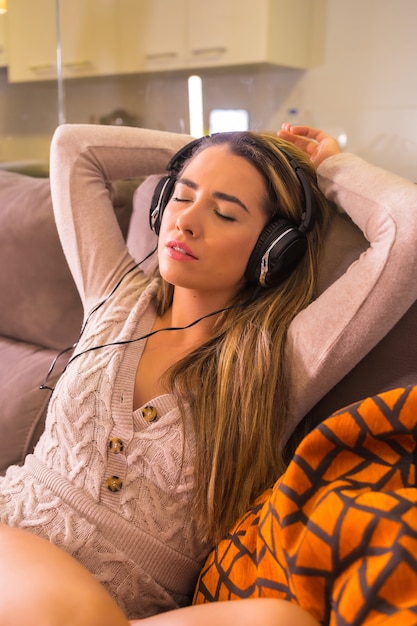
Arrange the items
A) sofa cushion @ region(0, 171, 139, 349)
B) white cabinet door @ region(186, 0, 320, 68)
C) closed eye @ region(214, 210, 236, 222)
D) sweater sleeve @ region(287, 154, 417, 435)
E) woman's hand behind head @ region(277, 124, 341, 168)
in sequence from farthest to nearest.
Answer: white cabinet door @ region(186, 0, 320, 68) < sofa cushion @ region(0, 171, 139, 349) < woman's hand behind head @ region(277, 124, 341, 168) < closed eye @ region(214, 210, 236, 222) < sweater sleeve @ region(287, 154, 417, 435)

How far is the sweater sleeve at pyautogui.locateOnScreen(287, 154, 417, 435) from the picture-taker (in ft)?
3.32

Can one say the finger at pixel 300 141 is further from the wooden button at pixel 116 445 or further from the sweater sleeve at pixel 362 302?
the wooden button at pixel 116 445

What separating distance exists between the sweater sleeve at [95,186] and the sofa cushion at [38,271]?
114 mm

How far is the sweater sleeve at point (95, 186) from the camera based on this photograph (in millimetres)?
1294

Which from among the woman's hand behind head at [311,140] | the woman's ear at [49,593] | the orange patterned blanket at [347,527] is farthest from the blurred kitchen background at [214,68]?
the woman's ear at [49,593]

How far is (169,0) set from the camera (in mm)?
3654

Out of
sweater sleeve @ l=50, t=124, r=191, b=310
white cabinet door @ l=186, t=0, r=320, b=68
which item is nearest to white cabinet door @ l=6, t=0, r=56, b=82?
white cabinet door @ l=186, t=0, r=320, b=68

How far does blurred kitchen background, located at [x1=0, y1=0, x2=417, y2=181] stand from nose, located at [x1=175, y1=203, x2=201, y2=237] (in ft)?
7.25

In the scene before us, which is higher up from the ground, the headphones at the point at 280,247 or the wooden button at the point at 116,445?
the headphones at the point at 280,247

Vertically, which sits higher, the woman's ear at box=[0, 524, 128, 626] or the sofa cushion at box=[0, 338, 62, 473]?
the woman's ear at box=[0, 524, 128, 626]

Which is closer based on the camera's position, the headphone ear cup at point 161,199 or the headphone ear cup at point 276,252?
the headphone ear cup at point 276,252

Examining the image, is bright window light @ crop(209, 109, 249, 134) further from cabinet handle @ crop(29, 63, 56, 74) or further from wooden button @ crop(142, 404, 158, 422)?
wooden button @ crop(142, 404, 158, 422)

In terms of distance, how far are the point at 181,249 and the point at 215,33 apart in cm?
278

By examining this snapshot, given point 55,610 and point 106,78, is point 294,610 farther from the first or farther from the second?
point 106,78
